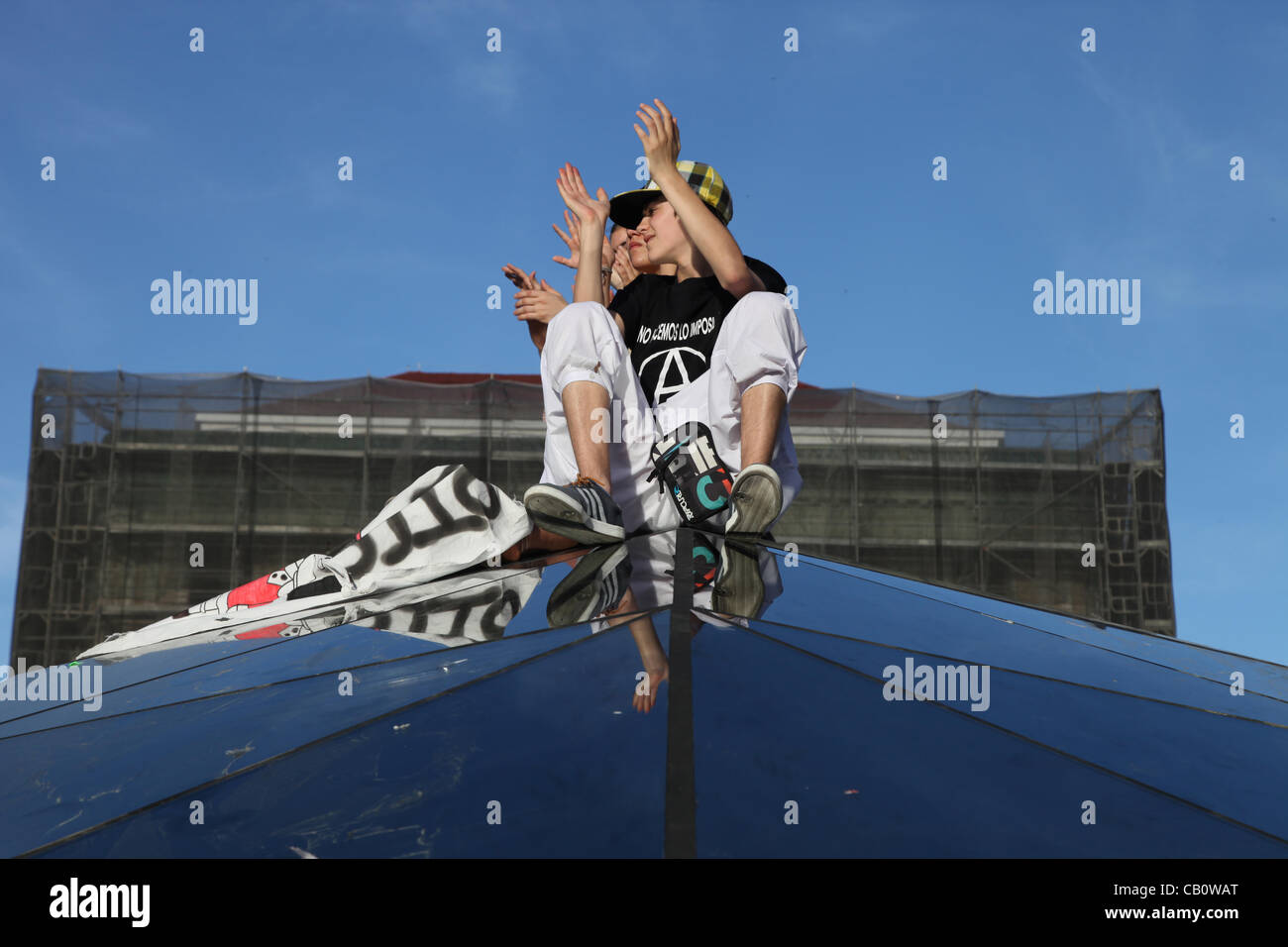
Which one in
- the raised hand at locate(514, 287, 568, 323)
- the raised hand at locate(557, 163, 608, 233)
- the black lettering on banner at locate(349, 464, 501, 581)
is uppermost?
the raised hand at locate(557, 163, 608, 233)

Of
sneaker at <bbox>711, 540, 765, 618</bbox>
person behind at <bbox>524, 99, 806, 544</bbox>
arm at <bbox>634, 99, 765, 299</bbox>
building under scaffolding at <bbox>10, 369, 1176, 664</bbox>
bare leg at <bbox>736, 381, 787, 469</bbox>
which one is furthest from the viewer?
building under scaffolding at <bbox>10, 369, 1176, 664</bbox>

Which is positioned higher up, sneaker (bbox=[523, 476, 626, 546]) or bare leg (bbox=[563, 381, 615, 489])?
bare leg (bbox=[563, 381, 615, 489])

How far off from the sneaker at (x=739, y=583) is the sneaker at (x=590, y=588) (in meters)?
0.16

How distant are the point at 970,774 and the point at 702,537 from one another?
1.39 meters

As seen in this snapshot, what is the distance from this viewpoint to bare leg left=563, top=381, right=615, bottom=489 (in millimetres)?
2551

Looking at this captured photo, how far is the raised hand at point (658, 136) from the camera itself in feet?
9.14

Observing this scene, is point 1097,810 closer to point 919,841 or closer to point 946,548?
point 919,841

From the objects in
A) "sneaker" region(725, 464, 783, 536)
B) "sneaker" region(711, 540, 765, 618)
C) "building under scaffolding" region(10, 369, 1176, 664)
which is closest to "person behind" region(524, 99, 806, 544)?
"sneaker" region(725, 464, 783, 536)

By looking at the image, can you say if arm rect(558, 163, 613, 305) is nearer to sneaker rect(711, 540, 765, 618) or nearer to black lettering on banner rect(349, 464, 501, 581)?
black lettering on banner rect(349, 464, 501, 581)

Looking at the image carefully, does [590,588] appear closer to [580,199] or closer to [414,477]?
[580,199]

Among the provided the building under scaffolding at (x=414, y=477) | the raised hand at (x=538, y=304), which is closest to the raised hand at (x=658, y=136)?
the raised hand at (x=538, y=304)

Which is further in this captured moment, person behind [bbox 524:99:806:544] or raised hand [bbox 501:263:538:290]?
raised hand [bbox 501:263:538:290]

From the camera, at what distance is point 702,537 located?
241cm

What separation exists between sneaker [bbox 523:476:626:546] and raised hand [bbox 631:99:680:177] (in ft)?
3.06
